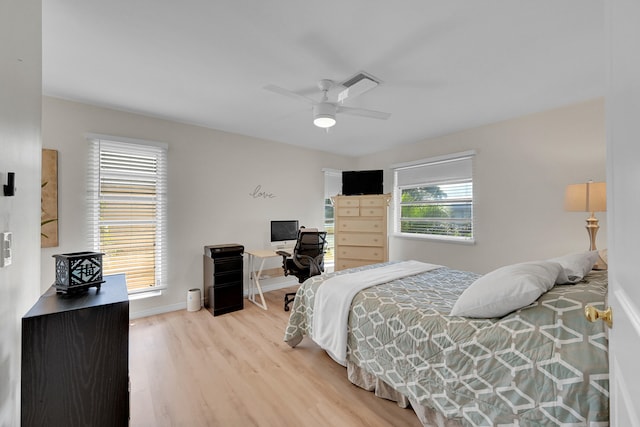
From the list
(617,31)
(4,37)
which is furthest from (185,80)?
(617,31)

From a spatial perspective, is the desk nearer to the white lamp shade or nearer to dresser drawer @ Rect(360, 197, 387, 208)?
dresser drawer @ Rect(360, 197, 387, 208)

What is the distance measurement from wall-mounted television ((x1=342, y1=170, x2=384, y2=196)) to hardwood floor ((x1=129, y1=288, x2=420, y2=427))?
256 cm

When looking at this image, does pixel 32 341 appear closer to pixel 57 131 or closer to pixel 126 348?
pixel 126 348

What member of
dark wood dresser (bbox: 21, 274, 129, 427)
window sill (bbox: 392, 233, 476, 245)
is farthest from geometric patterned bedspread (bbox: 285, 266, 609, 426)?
window sill (bbox: 392, 233, 476, 245)

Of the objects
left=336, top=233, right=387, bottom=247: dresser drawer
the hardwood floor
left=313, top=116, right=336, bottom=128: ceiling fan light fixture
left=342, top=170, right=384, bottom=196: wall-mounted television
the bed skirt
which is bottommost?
the hardwood floor

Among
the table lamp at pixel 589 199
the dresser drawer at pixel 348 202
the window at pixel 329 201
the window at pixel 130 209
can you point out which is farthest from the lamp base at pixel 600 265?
the window at pixel 130 209

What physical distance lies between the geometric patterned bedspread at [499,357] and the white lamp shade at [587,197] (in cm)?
105

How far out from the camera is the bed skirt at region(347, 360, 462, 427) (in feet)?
4.82

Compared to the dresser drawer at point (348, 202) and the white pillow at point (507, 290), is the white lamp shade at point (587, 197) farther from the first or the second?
the dresser drawer at point (348, 202)

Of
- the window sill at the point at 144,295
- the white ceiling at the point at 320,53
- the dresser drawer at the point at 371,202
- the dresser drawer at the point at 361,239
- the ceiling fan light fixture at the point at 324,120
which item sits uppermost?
the white ceiling at the point at 320,53

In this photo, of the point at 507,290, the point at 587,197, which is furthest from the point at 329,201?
the point at 507,290

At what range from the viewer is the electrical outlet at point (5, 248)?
3.09 ft

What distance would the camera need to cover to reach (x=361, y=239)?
4344 mm

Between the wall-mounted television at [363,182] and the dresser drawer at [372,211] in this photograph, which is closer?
the dresser drawer at [372,211]
